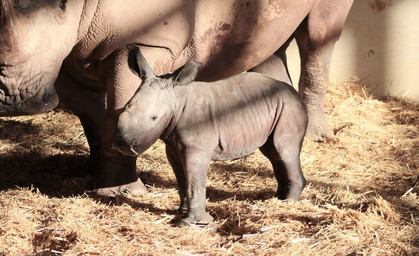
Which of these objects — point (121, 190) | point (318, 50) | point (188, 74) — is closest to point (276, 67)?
point (318, 50)

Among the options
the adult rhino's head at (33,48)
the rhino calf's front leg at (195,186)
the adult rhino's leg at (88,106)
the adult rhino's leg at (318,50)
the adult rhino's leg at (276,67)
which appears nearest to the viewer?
the adult rhino's head at (33,48)

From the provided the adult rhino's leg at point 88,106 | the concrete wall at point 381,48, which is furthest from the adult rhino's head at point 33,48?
the concrete wall at point 381,48

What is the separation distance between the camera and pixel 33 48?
3.86m

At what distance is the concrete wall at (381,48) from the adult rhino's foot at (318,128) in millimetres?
1205

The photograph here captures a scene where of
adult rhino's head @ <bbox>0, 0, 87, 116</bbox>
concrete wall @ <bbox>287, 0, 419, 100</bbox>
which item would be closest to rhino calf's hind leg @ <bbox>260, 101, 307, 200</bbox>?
adult rhino's head @ <bbox>0, 0, 87, 116</bbox>

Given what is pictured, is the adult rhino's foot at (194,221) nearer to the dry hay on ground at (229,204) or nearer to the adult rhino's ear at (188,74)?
the dry hay on ground at (229,204)

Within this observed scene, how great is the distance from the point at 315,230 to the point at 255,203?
51 cm

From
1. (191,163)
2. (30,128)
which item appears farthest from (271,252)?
(30,128)

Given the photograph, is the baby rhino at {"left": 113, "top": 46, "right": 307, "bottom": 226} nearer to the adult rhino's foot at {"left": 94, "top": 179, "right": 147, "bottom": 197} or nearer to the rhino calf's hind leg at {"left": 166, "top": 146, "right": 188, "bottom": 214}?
the rhino calf's hind leg at {"left": 166, "top": 146, "right": 188, "bottom": 214}

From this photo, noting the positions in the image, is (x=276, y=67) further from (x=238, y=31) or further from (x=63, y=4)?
(x=63, y=4)

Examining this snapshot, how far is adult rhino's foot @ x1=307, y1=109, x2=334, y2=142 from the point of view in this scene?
6219mm

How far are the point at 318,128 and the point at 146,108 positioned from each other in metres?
2.72

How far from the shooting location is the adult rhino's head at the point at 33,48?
374cm

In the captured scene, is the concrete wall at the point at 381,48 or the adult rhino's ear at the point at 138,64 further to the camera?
the concrete wall at the point at 381,48
